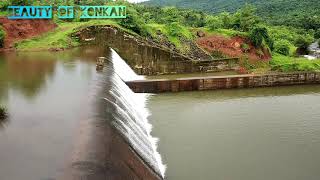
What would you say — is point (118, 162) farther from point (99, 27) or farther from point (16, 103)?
point (99, 27)

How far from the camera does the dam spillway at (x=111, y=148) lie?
7018mm

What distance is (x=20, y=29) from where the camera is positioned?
78.8ft

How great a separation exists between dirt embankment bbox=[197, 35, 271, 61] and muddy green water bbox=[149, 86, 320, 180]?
1053 cm

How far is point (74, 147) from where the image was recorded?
8.15 m

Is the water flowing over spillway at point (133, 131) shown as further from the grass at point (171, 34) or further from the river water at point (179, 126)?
the grass at point (171, 34)

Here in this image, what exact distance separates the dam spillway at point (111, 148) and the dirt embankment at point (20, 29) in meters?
→ 12.0

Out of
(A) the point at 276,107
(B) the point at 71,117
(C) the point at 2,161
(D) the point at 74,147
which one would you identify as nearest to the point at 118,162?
(D) the point at 74,147

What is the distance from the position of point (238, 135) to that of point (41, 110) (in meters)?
6.71

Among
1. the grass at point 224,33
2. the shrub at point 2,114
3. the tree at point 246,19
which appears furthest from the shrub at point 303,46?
the shrub at point 2,114

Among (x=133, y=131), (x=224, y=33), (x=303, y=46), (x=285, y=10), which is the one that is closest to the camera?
(x=133, y=131)

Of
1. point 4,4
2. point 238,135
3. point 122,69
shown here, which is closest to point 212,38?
point 122,69

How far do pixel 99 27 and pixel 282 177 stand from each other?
17.1 metres

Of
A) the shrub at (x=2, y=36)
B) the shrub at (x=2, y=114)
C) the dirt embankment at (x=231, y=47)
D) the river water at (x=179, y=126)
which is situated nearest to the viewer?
the river water at (x=179, y=126)

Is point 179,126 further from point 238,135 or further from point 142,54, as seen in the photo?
point 142,54
